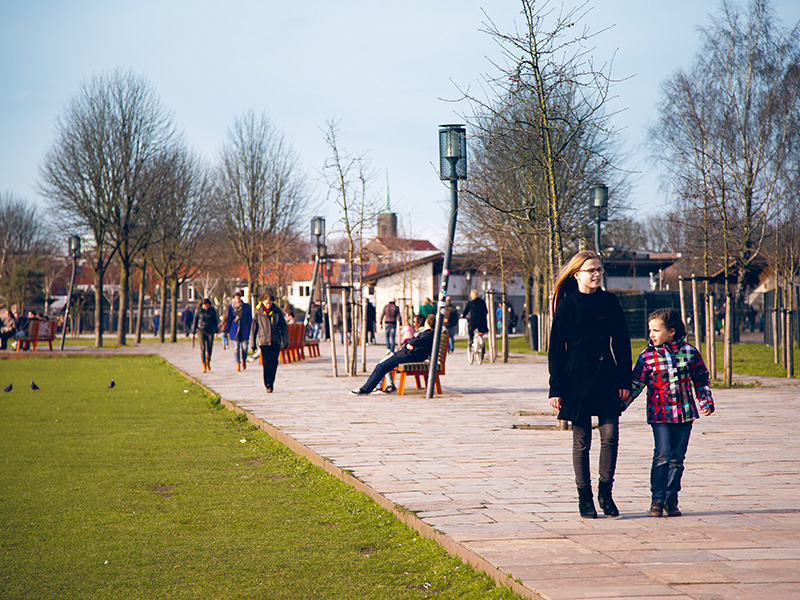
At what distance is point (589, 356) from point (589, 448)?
55 cm

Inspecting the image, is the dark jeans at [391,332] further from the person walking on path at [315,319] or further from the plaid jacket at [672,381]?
the plaid jacket at [672,381]

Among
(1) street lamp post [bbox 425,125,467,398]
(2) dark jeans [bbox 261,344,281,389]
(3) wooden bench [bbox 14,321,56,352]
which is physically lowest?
(2) dark jeans [bbox 261,344,281,389]

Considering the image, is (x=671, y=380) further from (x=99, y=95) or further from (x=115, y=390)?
(x=99, y=95)

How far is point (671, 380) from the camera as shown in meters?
5.52

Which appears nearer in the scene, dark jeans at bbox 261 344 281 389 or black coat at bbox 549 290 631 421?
black coat at bbox 549 290 631 421

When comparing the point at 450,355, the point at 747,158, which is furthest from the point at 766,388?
the point at 747,158

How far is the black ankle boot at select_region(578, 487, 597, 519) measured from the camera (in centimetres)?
537

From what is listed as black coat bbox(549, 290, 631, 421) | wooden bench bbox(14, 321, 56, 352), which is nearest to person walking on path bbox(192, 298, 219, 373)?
wooden bench bbox(14, 321, 56, 352)

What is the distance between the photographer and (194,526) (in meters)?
5.80

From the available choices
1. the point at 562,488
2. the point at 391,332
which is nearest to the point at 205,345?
the point at 391,332

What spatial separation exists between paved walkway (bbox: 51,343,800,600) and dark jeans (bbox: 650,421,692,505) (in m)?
0.17

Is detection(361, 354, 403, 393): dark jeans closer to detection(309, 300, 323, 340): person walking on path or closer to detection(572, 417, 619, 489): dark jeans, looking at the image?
detection(572, 417, 619, 489): dark jeans

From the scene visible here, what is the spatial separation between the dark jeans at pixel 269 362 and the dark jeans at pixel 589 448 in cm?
975

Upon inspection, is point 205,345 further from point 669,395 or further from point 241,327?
point 669,395
